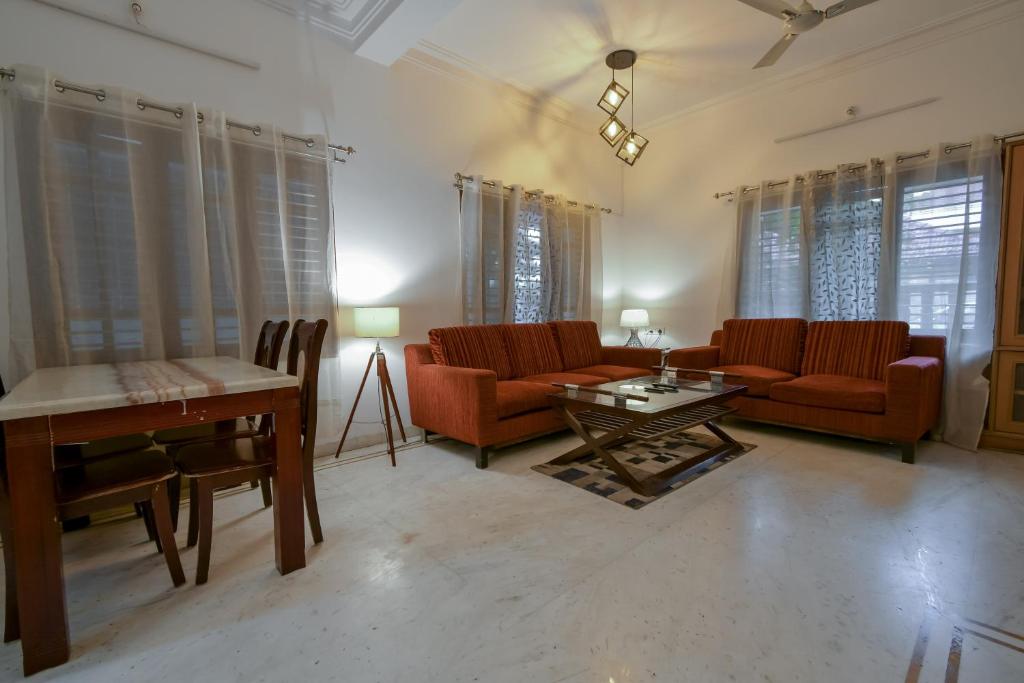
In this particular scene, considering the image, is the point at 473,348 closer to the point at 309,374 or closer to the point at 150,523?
the point at 309,374

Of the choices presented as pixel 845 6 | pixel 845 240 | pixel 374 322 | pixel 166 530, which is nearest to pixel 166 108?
pixel 374 322

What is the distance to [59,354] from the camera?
2154 mm

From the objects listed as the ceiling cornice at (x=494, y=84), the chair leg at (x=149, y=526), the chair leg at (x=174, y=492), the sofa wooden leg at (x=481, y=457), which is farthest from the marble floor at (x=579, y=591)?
the ceiling cornice at (x=494, y=84)

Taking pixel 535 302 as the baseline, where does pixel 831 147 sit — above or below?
above

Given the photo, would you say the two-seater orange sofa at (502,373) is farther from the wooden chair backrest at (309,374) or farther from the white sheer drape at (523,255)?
the wooden chair backrest at (309,374)

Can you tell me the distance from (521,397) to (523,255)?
5.47ft

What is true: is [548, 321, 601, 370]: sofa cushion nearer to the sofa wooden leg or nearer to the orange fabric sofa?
the orange fabric sofa

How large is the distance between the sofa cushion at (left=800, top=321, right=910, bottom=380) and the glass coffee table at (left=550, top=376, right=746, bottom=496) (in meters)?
1.11

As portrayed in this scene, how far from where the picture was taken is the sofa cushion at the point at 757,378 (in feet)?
11.3

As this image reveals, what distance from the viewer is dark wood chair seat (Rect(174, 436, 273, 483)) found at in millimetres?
1624

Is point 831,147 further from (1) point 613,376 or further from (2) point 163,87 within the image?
(2) point 163,87

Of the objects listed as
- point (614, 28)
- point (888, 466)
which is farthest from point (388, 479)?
point (614, 28)

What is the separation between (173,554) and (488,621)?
113 centimetres

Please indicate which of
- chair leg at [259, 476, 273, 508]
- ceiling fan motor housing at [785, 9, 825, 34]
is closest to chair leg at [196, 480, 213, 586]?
chair leg at [259, 476, 273, 508]
